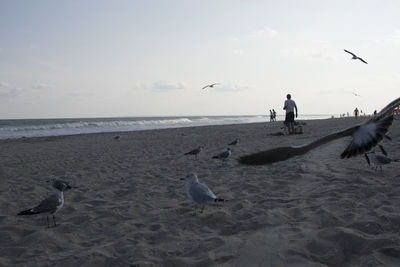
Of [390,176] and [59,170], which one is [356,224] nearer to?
[390,176]

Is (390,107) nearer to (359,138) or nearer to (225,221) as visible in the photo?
(359,138)

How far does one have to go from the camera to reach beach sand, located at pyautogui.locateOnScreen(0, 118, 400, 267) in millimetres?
3271

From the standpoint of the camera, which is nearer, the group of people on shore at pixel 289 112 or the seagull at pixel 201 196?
the seagull at pixel 201 196

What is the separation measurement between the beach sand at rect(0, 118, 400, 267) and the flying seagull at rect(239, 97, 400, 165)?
0.58 meters

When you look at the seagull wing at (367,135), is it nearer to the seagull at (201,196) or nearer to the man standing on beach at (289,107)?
the seagull at (201,196)

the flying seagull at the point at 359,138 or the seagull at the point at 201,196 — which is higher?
the flying seagull at the point at 359,138

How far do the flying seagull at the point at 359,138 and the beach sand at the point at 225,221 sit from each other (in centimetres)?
58

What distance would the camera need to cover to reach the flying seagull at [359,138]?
2.81 meters

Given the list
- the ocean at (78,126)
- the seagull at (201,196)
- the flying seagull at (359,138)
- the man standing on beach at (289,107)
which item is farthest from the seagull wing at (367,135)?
the ocean at (78,126)

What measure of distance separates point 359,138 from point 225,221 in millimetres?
2023

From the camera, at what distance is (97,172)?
8.68 meters

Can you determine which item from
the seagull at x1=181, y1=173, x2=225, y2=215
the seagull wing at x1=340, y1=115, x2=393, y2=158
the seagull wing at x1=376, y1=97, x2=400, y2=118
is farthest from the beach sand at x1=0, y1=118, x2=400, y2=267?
the seagull wing at x1=376, y1=97, x2=400, y2=118

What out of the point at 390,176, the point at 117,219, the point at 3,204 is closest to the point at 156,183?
the point at 117,219

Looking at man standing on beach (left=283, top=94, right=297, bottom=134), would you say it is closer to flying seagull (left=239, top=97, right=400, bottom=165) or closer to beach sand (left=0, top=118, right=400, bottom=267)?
beach sand (left=0, top=118, right=400, bottom=267)
